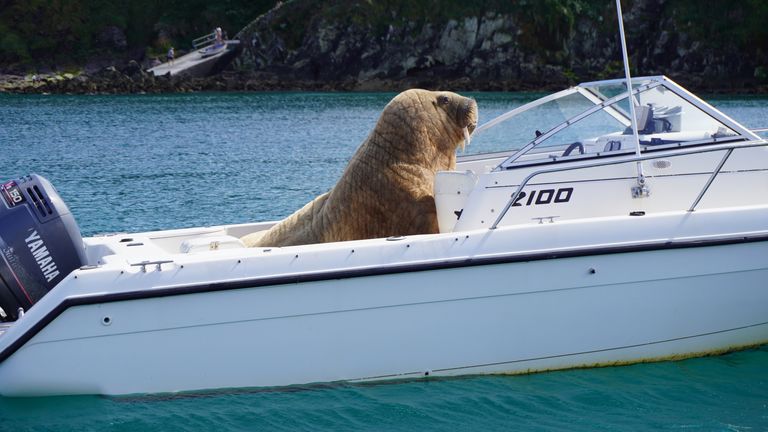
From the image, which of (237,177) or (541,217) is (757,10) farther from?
(541,217)

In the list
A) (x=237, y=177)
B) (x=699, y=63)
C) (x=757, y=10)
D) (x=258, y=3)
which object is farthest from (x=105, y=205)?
(x=258, y=3)

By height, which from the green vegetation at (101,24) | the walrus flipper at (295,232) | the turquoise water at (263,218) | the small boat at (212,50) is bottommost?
the turquoise water at (263,218)

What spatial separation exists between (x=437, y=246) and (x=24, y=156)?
79.0ft

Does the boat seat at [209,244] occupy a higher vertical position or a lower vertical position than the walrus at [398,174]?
lower

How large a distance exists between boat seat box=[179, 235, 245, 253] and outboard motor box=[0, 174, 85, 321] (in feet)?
2.52

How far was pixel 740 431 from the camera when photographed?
6312 mm

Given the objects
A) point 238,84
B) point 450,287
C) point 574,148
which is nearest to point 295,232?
point 450,287

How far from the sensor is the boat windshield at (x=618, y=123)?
7145 mm

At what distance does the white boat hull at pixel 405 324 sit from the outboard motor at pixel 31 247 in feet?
1.78

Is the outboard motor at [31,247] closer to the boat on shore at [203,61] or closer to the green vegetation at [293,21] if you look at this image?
the boat on shore at [203,61]

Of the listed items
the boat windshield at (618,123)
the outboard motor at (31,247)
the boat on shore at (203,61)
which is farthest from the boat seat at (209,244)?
the boat on shore at (203,61)

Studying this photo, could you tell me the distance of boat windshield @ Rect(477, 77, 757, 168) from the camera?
714 centimetres

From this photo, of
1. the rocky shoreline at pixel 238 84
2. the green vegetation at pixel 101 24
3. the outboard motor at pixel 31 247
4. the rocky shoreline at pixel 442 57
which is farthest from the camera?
the green vegetation at pixel 101 24

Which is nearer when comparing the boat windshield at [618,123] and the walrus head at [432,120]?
the boat windshield at [618,123]
